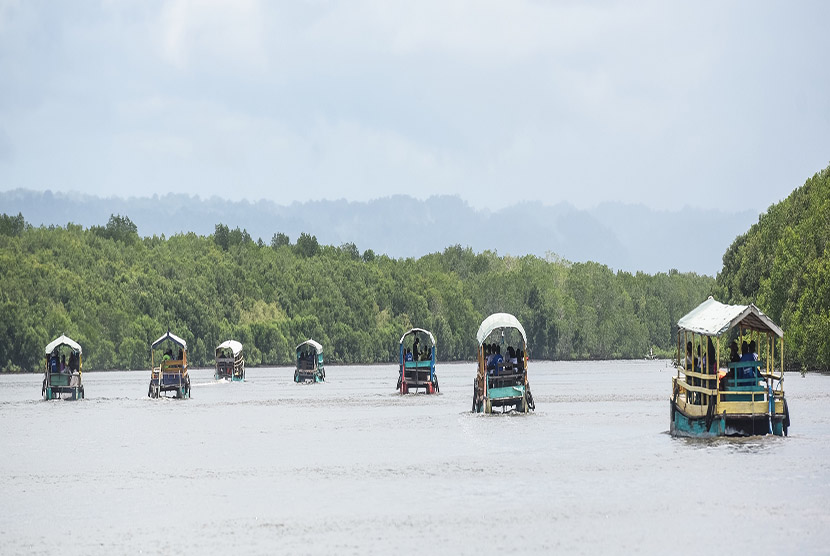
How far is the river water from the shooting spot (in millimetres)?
24547

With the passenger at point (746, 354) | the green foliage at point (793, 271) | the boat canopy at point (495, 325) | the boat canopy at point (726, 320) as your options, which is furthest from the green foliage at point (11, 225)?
the passenger at point (746, 354)

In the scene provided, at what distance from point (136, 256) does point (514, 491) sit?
145115 mm

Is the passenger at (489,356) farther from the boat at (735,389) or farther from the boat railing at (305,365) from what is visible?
the boat railing at (305,365)

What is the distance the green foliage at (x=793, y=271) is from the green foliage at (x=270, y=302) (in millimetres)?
61669

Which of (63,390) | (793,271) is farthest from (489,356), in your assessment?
(793,271)

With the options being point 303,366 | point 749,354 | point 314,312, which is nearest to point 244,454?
point 749,354

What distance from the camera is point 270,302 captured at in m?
174

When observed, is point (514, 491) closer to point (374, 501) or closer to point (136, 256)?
point (374, 501)

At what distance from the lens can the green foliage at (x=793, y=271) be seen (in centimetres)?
9025

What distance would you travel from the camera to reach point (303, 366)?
332 feet

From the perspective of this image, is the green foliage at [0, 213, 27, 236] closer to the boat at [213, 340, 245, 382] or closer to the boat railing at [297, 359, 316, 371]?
the boat at [213, 340, 245, 382]

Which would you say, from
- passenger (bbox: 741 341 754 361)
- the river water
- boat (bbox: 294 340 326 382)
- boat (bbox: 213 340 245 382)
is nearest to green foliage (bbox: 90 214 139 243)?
boat (bbox: 213 340 245 382)

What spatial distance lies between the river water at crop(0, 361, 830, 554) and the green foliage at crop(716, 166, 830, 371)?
36.3 metres

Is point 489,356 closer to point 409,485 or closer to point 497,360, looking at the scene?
point 497,360
